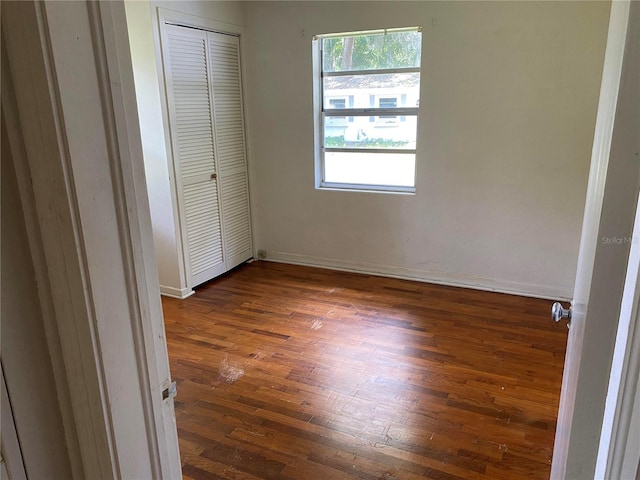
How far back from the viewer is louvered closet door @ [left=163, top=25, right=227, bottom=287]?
3.31 meters

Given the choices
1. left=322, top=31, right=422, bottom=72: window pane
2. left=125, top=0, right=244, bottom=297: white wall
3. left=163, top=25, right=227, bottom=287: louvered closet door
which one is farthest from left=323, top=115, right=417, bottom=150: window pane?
left=125, top=0, right=244, bottom=297: white wall

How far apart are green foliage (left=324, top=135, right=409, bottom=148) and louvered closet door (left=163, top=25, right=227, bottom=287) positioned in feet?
3.45

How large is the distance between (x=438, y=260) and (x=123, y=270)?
3370mm

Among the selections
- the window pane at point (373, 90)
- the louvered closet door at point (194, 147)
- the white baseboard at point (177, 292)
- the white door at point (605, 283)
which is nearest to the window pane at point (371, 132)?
the window pane at point (373, 90)

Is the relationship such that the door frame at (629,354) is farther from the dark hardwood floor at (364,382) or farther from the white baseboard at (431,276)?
the white baseboard at (431,276)

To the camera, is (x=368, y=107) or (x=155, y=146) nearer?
(x=155, y=146)

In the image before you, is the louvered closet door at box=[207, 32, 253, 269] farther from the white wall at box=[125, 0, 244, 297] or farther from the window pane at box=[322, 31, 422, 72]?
the window pane at box=[322, 31, 422, 72]

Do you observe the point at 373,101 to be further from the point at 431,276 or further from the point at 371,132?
the point at 431,276

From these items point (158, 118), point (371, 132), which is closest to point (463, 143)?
point (371, 132)

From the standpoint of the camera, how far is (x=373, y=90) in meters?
3.79

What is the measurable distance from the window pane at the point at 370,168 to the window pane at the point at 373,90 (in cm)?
42

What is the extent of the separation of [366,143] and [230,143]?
1.20 meters

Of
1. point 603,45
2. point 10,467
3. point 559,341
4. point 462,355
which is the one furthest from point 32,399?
point 603,45

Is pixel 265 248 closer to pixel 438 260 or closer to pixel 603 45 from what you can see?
pixel 438 260
